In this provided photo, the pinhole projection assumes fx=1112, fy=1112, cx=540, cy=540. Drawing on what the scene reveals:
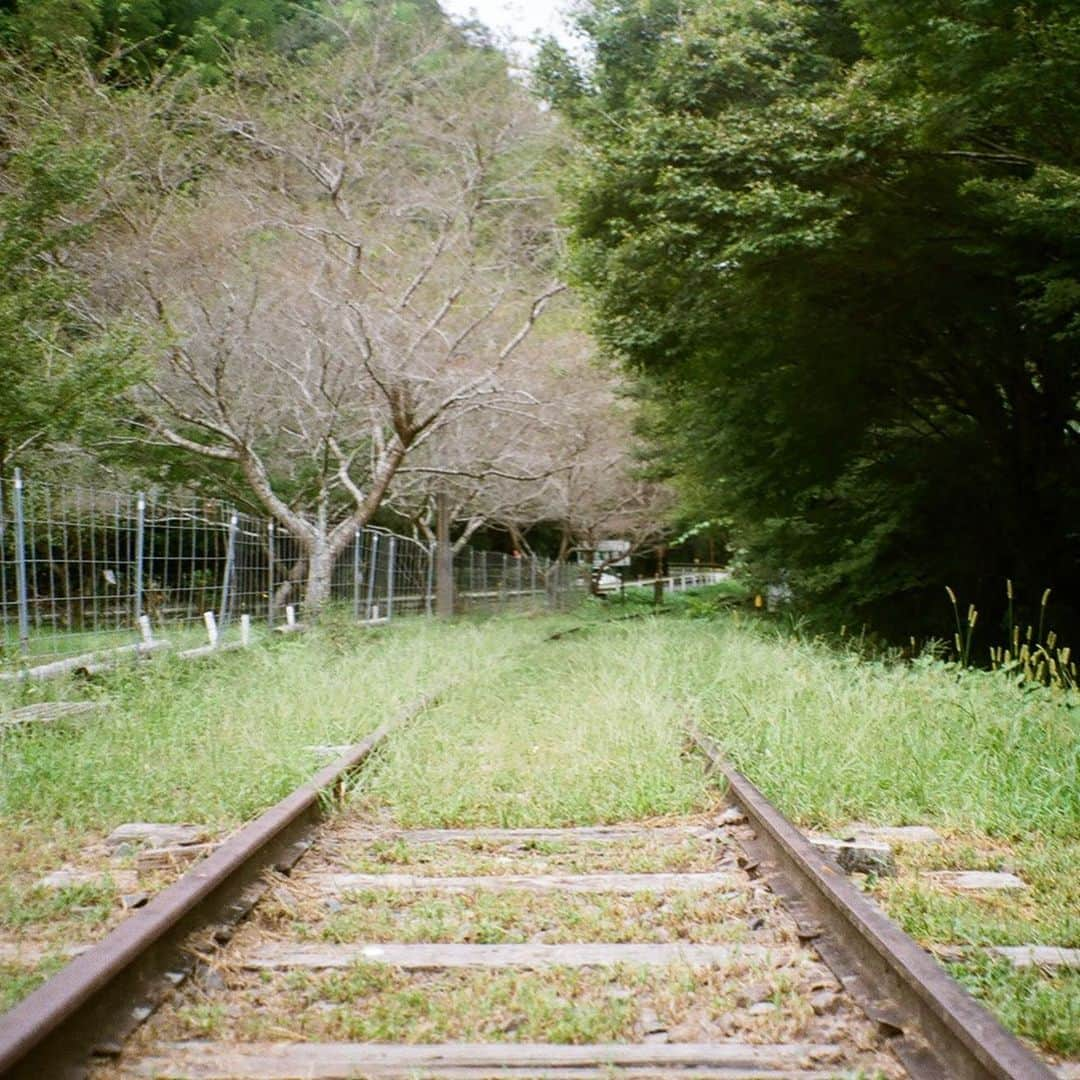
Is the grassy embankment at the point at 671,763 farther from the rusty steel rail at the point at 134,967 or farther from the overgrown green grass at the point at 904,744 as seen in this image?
the rusty steel rail at the point at 134,967

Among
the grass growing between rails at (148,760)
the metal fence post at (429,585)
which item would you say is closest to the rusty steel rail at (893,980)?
the grass growing between rails at (148,760)

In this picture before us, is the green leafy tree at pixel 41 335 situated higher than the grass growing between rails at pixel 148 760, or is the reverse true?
the green leafy tree at pixel 41 335

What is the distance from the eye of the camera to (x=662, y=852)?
4.46 metres

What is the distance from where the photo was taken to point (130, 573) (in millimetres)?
10938

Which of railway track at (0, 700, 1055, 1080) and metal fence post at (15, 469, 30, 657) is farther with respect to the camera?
metal fence post at (15, 469, 30, 657)

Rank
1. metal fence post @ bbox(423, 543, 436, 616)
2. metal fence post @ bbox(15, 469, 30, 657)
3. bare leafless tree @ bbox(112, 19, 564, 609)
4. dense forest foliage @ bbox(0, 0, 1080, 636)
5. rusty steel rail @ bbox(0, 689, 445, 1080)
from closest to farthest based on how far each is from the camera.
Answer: rusty steel rail @ bbox(0, 689, 445, 1080)
metal fence post @ bbox(15, 469, 30, 657)
dense forest foliage @ bbox(0, 0, 1080, 636)
bare leafless tree @ bbox(112, 19, 564, 609)
metal fence post @ bbox(423, 543, 436, 616)

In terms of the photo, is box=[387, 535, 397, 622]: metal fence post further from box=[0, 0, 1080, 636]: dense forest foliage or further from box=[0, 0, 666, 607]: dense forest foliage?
box=[0, 0, 666, 607]: dense forest foliage

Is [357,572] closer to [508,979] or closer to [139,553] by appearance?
[139,553]

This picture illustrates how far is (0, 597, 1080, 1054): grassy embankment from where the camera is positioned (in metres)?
3.79

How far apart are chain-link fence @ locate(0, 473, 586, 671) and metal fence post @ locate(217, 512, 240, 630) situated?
0.01 metres

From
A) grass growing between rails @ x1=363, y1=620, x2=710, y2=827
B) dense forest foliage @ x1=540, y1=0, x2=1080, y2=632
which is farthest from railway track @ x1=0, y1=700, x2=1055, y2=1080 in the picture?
dense forest foliage @ x1=540, y1=0, x2=1080, y2=632

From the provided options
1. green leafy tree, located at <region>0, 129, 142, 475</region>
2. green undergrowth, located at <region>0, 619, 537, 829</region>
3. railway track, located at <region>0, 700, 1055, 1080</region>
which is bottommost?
railway track, located at <region>0, 700, 1055, 1080</region>

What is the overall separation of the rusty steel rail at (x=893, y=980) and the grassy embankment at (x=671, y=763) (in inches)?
9.8

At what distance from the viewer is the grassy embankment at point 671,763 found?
12.5 ft
